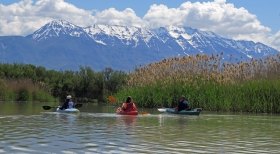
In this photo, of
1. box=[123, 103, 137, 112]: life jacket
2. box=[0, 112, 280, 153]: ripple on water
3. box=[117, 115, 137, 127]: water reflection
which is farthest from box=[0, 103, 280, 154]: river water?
box=[123, 103, 137, 112]: life jacket

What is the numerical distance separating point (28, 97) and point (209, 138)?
51619 millimetres

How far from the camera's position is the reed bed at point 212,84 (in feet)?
126

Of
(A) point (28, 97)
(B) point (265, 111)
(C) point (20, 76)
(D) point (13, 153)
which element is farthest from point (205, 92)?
(C) point (20, 76)

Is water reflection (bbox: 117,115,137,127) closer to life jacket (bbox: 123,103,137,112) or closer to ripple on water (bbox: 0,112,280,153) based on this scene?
ripple on water (bbox: 0,112,280,153)

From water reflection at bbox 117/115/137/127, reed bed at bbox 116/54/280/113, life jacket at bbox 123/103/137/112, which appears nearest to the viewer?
water reflection at bbox 117/115/137/127

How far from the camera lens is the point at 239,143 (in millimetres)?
18531

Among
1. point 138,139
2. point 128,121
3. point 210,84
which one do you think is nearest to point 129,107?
point 128,121

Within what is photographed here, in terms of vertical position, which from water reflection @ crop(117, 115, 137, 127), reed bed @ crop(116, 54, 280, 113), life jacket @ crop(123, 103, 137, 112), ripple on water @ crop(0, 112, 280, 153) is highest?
reed bed @ crop(116, 54, 280, 113)

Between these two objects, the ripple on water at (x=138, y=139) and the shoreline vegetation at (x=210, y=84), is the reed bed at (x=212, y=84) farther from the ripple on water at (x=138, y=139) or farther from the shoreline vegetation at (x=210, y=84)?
the ripple on water at (x=138, y=139)

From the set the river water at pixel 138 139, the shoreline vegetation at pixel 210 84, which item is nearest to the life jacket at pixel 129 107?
the shoreline vegetation at pixel 210 84

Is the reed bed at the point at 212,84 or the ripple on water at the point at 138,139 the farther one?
the reed bed at the point at 212,84

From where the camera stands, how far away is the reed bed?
126 feet

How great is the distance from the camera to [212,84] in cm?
4184

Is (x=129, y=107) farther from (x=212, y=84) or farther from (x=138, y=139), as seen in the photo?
(x=138, y=139)
